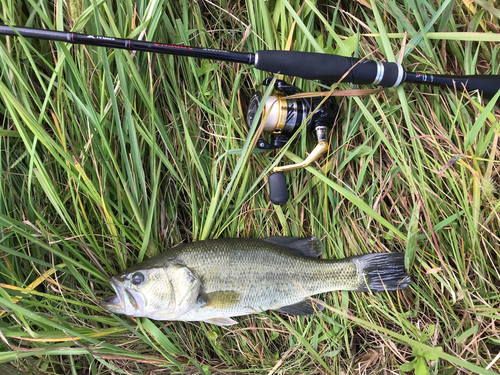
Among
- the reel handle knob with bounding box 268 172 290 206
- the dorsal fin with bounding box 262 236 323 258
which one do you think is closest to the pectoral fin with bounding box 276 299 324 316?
the dorsal fin with bounding box 262 236 323 258

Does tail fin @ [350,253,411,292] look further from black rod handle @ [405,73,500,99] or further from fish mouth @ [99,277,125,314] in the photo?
fish mouth @ [99,277,125,314]

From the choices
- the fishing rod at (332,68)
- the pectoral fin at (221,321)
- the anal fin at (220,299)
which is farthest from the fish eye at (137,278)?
the fishing rod at (332,68)

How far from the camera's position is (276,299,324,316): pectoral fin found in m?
2.22

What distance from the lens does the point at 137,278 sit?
6.47 ft

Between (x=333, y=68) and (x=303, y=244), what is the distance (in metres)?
1.20

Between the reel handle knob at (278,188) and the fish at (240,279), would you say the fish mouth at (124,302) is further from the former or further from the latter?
the reel handle knob at (278,188)

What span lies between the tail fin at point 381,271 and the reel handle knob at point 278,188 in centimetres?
66

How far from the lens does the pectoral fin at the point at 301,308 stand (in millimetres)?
2223

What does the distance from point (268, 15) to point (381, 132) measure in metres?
1.10

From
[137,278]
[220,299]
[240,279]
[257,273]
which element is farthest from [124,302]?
[257,273]

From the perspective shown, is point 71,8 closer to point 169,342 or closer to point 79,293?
point 79,293

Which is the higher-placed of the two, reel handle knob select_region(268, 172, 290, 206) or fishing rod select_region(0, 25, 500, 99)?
fishing rod select_region(0, 25, 500, 99)

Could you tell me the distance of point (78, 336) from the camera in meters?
1.88

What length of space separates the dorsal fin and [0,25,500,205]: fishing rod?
0.31 meters
